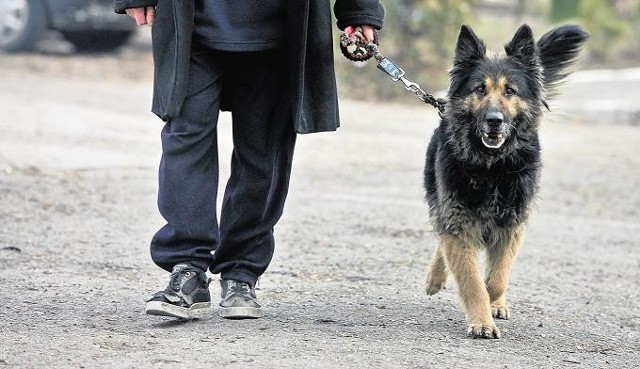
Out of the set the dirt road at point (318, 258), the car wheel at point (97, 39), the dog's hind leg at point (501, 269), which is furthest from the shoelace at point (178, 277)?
the car wheel at point (97, 39)

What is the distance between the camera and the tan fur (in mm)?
5004

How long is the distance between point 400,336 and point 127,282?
5.00ft

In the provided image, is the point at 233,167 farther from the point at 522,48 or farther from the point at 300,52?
the point at 522,48

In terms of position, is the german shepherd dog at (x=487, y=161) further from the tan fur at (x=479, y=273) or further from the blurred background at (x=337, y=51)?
the blurred background at (x=337, y=51)

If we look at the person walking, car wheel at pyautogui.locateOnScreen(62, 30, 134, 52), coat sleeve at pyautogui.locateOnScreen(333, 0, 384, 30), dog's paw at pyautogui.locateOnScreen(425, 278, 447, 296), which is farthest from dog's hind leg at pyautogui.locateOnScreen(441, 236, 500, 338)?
car wheel at pyautogui.locateOnScreen(62, 30, 134, 52)

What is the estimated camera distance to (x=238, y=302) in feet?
16.1

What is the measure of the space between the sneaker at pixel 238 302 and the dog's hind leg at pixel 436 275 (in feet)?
3.60

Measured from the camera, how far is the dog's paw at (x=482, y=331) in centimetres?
494

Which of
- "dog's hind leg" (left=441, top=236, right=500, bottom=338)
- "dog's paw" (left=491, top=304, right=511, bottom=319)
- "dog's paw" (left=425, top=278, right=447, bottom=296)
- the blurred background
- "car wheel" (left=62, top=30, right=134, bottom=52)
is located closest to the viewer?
"dog's hind leg" (left=441, top=236, right=500, bottom=338)

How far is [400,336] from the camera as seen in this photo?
478cm

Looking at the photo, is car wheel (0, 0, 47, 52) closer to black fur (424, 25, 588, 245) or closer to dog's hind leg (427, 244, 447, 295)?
dog's hind leg (427, 244, 447, 295)

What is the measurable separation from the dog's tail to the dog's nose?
2.12 feet

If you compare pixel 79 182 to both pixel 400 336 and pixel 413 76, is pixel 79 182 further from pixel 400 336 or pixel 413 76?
pixel 413 76

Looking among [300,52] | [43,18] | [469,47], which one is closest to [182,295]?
[300,52]
